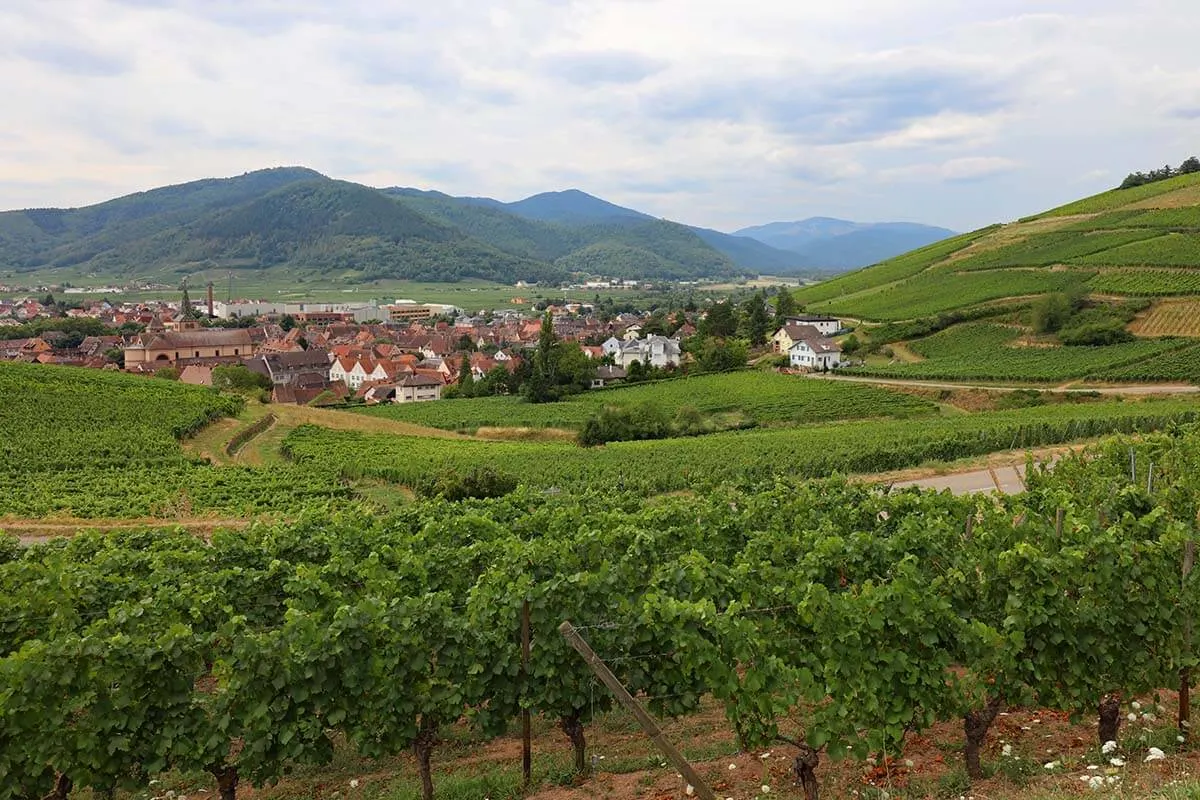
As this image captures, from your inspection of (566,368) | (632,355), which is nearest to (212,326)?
(632,355)

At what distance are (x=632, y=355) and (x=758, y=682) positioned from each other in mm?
110346

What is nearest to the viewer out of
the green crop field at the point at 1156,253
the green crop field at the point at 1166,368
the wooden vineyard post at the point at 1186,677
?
the wooden vineyard post at the point at 1186,677

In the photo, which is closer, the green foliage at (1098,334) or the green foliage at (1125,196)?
the green foliage at (1098,334)

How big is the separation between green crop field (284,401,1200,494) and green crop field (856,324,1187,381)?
1241cm

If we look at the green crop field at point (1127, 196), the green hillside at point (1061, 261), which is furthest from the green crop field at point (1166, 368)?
the green crop field at point (1127, 196)

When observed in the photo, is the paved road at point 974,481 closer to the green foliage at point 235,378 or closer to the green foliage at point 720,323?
the green foliage at point 235,378

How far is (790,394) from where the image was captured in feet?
221

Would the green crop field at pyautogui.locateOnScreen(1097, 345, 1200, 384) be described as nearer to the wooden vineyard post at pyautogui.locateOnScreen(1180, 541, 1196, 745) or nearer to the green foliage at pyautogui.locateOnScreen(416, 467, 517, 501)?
the green foliage at pyautogui.locateOnScreen(416, 467, 517, 501)

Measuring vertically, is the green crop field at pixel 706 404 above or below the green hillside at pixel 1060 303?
below

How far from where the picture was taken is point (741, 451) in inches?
1539

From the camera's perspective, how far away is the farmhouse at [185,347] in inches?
4225

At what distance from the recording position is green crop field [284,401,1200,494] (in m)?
33.1

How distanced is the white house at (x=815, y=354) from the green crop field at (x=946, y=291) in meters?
15.9

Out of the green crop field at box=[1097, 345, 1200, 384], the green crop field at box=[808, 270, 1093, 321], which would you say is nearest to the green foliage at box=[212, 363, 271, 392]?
the green crop field at box=[808, 270, 1093, 321]
